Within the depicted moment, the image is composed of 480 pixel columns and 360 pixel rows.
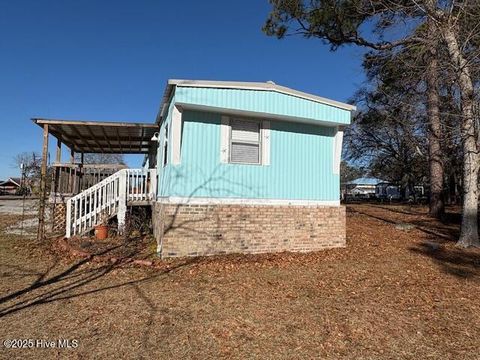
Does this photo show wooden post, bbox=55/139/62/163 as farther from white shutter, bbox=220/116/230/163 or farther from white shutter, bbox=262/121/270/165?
white shutter, bbox=262/121/270/165

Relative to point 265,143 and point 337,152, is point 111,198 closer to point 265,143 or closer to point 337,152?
point 265,143

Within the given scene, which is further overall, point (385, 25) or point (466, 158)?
point (385, 25)

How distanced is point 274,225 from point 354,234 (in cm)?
344

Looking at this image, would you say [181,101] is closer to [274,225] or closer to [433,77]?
[274,225]

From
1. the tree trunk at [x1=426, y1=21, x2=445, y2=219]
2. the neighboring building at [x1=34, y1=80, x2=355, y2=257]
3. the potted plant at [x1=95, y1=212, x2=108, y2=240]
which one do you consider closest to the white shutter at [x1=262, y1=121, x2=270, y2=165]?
the neighboring building at [x1=34, y1=80, x2=355, y2=257]

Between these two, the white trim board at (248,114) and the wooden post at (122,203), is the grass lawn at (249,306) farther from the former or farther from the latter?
the white trim board at (248,114)

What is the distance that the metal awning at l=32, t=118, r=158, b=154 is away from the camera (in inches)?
408

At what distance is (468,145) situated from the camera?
30.6 feet

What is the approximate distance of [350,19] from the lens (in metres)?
11.8

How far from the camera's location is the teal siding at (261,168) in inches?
293

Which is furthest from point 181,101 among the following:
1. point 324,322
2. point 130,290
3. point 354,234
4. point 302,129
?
point 354,234

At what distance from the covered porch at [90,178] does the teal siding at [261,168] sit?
210 centimetres

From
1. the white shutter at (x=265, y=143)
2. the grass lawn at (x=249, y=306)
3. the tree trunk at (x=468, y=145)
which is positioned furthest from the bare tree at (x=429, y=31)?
the white shutter at (x=265, y=143)

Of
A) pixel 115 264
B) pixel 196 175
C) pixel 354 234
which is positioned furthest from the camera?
pixel 354 234
